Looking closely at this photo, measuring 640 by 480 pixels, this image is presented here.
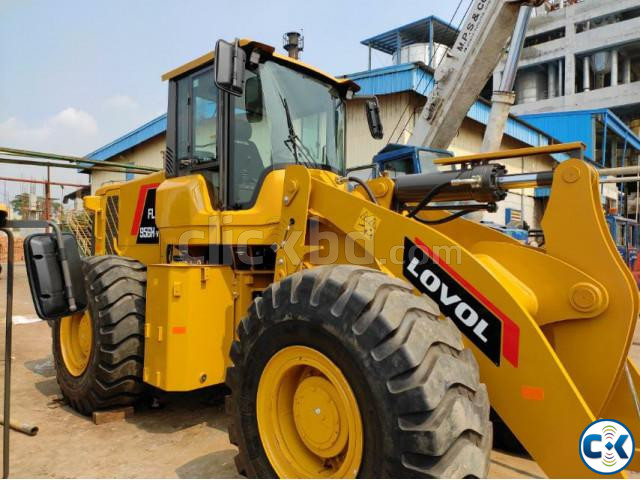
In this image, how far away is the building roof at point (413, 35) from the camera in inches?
1041

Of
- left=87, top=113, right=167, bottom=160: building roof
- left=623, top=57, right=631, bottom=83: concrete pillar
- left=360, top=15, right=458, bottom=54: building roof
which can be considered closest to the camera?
left=87, top=113, right=167, bottom=160: building roof

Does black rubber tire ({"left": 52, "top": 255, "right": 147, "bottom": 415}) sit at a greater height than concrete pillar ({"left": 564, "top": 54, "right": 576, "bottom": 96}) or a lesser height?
lesser

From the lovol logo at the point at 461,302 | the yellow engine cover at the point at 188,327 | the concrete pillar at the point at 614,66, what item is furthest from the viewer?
the concrete pillar at the point at 614,66

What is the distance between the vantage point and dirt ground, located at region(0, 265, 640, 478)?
3.24 meters

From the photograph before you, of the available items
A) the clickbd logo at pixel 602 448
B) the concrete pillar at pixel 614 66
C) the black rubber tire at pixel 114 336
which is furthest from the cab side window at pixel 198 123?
the concrete pillar at pixel 614 66

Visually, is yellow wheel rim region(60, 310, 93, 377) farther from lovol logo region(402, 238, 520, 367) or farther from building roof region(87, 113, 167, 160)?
building roof region(87, 113, 167, 160)

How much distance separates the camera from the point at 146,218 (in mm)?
4773

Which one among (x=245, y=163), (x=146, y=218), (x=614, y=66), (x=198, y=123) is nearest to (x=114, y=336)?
(x=146, y=218)

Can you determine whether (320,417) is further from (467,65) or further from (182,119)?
(467,65)

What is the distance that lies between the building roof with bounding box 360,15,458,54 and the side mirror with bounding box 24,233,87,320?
26611 mm

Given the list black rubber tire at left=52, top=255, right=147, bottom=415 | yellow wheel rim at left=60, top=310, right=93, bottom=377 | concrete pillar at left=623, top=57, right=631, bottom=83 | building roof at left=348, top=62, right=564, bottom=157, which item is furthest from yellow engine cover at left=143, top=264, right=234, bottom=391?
concrete pillar at left=623, top=57, right=631, bottom=83

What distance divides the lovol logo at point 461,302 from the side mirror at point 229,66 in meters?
1.58

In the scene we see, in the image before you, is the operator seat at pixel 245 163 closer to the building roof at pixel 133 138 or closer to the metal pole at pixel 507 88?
the metal pole at pixel 507 88

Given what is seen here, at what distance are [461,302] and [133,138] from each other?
71.5ft
